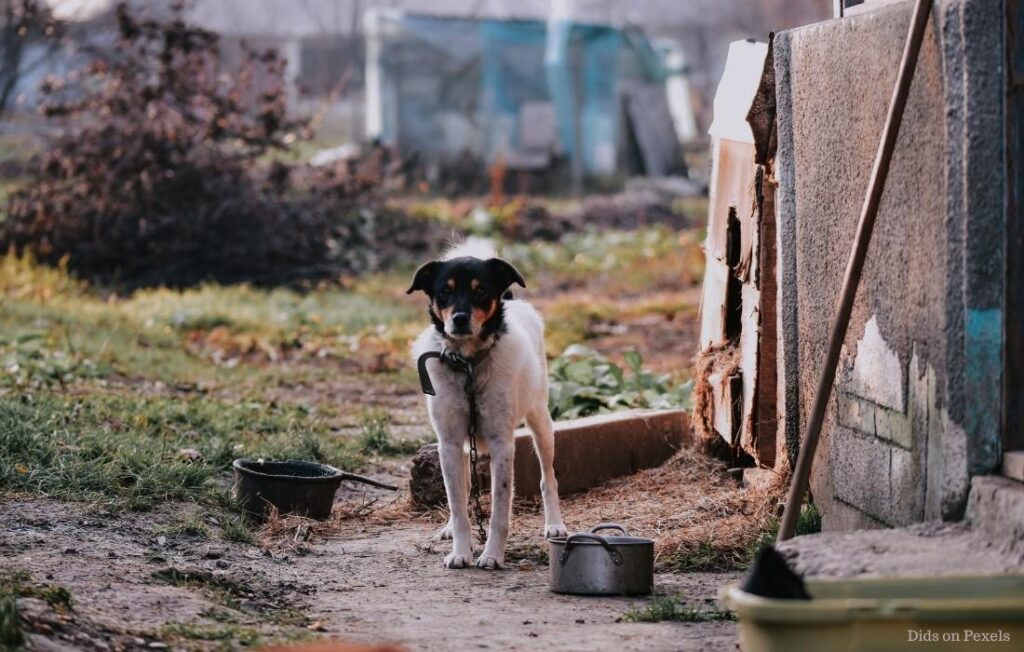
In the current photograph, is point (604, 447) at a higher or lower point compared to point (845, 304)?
lower

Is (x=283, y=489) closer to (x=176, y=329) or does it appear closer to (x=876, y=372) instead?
(x=876, y=372)

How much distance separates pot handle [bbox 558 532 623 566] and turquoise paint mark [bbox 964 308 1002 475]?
4.86ft

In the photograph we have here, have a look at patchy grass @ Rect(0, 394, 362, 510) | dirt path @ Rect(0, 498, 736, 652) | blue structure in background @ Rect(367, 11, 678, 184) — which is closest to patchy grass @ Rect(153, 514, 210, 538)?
dirt path @ Rect(0, 498, 736, 652)

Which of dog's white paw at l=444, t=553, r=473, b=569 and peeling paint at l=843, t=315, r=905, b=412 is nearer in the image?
peeling paint at l=843, t=315, r=905, b=412

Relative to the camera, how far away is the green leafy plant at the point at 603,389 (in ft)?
29.2

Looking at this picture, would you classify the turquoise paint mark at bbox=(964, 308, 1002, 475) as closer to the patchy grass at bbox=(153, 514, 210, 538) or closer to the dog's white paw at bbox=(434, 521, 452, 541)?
the dog's white paw at bbox=(434, 521, 452, 541)

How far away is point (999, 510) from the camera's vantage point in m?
4.27

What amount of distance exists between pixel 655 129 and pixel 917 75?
2533 centimetres

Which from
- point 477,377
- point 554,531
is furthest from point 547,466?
point 477,377

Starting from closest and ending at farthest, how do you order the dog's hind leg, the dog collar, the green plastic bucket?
the green plastic bucket < the dog collar < the dog's hind leg

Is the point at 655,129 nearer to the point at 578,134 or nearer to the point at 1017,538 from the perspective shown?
the point at 578,134

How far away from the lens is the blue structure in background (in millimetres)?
27859

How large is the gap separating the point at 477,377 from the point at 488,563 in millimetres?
827

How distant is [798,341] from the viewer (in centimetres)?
623
